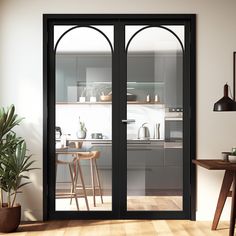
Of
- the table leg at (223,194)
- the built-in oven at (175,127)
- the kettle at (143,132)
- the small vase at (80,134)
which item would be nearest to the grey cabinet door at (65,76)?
the small vase at (80,134)

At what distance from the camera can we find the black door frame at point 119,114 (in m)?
4.78

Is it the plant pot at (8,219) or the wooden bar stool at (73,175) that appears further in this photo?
the wooden bar stool at (73,175)

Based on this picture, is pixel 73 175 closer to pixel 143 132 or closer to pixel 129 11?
pixel 143 132

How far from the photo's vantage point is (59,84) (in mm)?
4879

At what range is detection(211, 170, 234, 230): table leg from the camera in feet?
14.1

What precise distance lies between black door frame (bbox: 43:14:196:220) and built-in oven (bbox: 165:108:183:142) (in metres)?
0.06

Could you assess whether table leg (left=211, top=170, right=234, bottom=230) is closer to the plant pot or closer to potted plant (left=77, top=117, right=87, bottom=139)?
potted plant (left=77, top=117, right=87, bottom=139)

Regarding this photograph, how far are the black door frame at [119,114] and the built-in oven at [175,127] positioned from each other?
0.06 meters

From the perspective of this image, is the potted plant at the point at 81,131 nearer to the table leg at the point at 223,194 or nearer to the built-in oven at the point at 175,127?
the built-in oven at the point at 175,127

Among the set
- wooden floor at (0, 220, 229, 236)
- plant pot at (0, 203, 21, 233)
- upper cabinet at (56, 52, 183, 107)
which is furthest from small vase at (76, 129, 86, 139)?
plant pot at (0, 203, 21, 233)

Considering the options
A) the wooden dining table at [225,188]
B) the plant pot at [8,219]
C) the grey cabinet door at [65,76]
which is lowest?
Result: the plant pot at [8,219]

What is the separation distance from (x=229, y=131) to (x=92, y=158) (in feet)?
5.09

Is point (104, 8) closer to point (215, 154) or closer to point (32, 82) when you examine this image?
point (32, 82)

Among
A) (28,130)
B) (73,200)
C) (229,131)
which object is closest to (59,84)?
(28,130)
